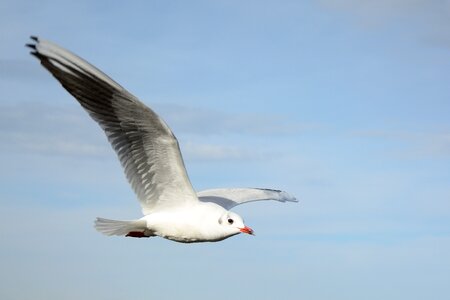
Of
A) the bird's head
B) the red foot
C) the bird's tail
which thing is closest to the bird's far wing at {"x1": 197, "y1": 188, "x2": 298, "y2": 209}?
the red foot

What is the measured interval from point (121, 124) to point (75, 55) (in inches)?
48.4

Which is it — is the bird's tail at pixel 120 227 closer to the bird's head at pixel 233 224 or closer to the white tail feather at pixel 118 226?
the white tail feather at pixel 118 226

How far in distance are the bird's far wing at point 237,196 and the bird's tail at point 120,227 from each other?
1.47m

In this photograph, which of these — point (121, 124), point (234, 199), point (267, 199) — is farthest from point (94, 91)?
point (267, 199)

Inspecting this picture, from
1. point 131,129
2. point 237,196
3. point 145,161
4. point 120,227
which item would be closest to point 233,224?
point 145,161

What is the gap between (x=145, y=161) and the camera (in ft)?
42.4

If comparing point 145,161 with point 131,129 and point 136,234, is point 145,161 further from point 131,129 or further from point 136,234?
point 136,234

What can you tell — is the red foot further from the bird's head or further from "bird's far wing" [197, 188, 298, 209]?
"bird's far wing" [197, 188, 298, 209]

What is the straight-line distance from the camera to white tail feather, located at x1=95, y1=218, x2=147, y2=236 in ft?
43.1

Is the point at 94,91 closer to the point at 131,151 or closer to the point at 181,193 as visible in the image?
the point at 131,151

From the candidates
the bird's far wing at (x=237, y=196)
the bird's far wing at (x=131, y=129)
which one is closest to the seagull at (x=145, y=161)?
the bird's far wing at (x=131, y=129)

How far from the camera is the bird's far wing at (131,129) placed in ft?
38.7

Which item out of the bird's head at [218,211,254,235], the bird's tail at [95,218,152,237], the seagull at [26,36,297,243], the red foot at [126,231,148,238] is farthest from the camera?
the red foot at [126,231,148,238]

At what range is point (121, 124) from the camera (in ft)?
41.2
